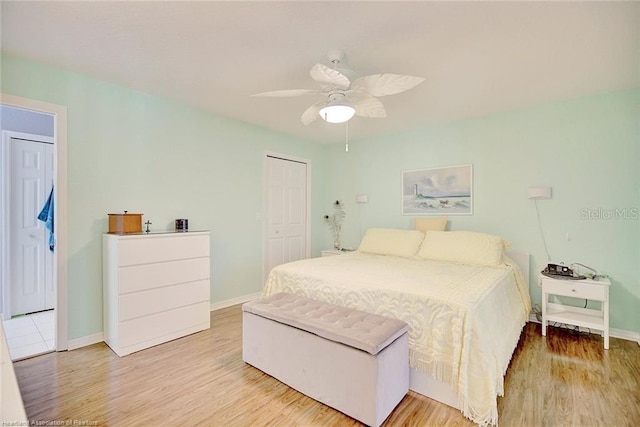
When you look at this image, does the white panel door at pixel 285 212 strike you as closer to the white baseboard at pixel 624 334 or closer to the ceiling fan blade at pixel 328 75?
the ceiling fan blade at pixel 328 75

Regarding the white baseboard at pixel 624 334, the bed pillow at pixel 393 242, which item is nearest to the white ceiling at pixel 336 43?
the bed pillow at pixel 393 242

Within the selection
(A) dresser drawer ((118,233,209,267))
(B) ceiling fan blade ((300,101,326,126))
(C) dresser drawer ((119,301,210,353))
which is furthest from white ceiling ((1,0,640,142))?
(C) dresser drawer ((119,301,210,353))

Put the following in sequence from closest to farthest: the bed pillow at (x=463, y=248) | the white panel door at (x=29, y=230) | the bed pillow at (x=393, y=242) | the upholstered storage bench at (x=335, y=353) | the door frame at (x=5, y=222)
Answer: the upholstered storage bench at (x=335, y=353) → the bed pillow at (x=463, y=248) → the door frame at (x=5, y=222) → the white panel door at (x=29, y=230) → the bed pillow at (x=393, y=242)

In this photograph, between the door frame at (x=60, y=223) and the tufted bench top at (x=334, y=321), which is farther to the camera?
the door frame at (x=60, y=223)

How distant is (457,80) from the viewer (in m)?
2.60

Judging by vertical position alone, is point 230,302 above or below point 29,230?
below

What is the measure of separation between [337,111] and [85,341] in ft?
9.52

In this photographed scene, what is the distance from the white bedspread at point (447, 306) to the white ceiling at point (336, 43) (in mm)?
1673

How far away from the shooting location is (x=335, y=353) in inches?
69.2

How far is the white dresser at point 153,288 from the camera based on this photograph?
8.14 ft

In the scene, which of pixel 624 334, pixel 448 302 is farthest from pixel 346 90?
pixel 624 334

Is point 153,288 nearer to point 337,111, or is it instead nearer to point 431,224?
point 337,111

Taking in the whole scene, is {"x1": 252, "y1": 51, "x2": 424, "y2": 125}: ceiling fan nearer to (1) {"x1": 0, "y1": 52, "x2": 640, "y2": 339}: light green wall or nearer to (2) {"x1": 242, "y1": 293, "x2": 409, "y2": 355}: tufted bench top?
(2) {"x1": 242, "y1": 293, "x2": 409, "y2": 355}: tufted bench top

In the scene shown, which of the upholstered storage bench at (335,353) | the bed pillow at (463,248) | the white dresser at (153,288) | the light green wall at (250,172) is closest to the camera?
the upholstered storage bench at (335,353)
